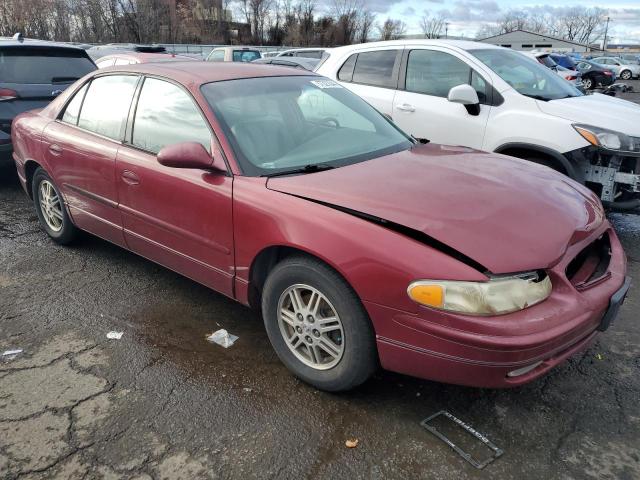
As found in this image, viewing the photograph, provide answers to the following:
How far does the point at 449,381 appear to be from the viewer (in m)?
2.36

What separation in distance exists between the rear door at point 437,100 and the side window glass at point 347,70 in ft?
A: 2.42

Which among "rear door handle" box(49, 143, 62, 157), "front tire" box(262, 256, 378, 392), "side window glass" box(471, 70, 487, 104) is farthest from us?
"side window glass" box(471, 70, 487, 104)

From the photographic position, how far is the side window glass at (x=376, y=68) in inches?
238

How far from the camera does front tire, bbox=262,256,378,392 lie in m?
2.49

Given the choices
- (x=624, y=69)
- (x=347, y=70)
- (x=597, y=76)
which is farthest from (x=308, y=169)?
(x=624, y=69)

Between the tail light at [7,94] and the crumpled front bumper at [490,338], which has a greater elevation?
the tail light at [7,94]

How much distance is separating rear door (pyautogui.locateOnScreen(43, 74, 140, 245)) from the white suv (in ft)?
9.92

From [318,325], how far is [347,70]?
15.0 ft

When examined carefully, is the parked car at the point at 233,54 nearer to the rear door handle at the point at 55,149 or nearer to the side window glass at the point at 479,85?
the side window glass at the point at 479,85

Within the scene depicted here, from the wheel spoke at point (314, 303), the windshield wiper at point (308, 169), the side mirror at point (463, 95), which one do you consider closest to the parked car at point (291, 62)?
the side mirror at point (463, 95)

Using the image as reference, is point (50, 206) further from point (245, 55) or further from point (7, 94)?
point (245, 55)

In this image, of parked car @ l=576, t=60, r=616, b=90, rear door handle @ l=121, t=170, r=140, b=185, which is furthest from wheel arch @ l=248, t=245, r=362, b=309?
parked car @ l=576, t=60, r=616, b=90

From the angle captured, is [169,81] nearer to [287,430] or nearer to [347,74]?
[287,430]

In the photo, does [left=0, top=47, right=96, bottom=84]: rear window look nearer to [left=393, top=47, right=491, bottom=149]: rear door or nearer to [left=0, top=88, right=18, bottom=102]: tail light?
[left=0, top=88, right=18, bottom=102]: tail light
